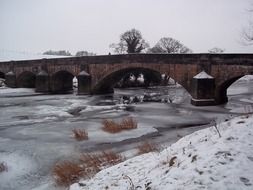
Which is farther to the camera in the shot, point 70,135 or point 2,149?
point 70,135

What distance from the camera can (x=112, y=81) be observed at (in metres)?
34.1

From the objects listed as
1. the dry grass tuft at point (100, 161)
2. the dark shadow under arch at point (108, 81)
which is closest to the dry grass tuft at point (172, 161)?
the dry grass tuft at point (100, 161)

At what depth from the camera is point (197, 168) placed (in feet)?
15.8

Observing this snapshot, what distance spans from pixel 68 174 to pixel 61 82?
3287 cm

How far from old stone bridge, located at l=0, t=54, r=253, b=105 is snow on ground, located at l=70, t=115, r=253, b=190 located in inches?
641

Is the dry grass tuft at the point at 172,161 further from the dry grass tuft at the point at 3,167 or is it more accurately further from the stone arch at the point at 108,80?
the stone arch at the point at 108,80

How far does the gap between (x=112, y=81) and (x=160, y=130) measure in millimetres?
20600

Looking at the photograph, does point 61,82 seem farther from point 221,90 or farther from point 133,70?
point 221,90

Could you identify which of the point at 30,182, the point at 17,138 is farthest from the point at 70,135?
the point at 30,182

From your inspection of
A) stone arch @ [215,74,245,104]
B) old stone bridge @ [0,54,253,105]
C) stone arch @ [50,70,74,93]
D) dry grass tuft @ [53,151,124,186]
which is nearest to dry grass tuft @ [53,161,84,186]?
dry grass tuft @ [53,151,124,186]

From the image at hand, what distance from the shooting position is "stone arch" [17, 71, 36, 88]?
137 feet

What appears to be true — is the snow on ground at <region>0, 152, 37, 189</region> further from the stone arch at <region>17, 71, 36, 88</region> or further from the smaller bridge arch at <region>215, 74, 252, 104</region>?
the stone arch at <region>17, 71, 36, 88</region>

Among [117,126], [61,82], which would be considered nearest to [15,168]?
[117,126]

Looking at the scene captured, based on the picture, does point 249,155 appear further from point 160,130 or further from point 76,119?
point 76,119
